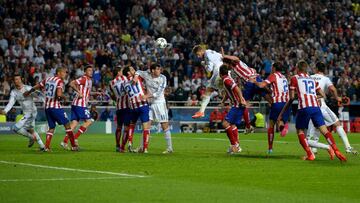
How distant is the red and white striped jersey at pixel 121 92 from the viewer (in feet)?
81.1

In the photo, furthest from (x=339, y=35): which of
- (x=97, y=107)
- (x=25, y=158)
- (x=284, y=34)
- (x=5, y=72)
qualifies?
(x=25, y=158)

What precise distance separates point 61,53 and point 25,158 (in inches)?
832

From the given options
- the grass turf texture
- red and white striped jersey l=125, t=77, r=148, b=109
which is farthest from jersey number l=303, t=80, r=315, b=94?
red and white striped jersey l=125, t=77, r=148, b=109

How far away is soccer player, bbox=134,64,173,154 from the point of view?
24391 mm

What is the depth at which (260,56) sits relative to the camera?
4641 cm

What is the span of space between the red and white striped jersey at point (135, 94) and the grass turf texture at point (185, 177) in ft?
4.66

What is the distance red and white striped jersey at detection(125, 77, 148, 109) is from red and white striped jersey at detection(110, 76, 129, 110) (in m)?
0.26

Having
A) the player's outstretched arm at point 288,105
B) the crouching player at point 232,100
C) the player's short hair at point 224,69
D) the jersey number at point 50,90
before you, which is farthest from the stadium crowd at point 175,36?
the player's outstretched arm at point 288,105

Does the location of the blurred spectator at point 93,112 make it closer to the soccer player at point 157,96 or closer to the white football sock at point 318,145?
the soccer player at point 157,96

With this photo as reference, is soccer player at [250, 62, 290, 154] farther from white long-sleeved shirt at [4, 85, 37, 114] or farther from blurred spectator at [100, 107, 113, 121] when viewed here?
blurred spectator at [100, 107, 113, 121]

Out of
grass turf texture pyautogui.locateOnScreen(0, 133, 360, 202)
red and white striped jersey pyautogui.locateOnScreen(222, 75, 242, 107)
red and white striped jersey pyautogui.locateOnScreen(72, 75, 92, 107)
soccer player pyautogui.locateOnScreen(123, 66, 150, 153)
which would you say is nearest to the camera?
grass turf texture pyautogui.locateOnScreen(0, 133, 360, 202)

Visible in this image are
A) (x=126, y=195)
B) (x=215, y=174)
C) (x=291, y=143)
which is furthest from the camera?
(x=291, y=143)

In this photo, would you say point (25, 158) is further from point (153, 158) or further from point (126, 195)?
point (126, 195)

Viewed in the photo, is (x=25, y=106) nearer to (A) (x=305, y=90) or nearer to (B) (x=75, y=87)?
(B) (x=75, y=87)
